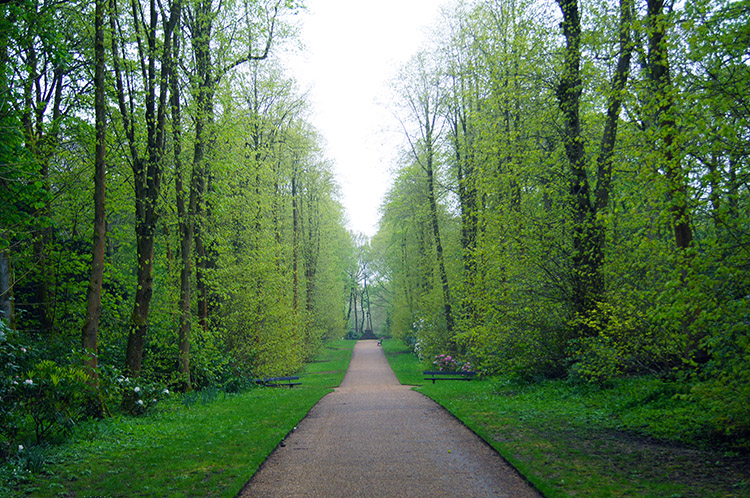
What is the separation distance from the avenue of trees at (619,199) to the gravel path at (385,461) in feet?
8.82

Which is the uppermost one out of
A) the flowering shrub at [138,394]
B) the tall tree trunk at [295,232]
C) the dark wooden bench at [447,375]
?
the tall tree trunk at [295,232]

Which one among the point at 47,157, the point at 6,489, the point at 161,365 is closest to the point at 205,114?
the point at 47,157

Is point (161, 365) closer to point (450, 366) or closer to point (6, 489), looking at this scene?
point (6, 489)

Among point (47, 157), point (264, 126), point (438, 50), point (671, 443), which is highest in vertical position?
point (438, 50)

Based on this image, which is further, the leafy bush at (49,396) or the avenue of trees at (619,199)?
the leafy bush at (49,396)

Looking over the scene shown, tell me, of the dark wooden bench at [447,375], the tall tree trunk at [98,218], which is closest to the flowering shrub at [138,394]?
Answer: the tall tree trunk at [98,218]

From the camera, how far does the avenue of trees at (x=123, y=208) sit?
804 cm

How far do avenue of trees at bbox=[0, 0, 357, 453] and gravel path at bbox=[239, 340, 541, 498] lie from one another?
3466mm

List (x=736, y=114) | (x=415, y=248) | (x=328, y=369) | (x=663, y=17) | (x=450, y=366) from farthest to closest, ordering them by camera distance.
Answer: (x=415, y=248) → (x=328, y=369) → (x=450, y=366) → (x=663, y=17) → (x=736, y=114)

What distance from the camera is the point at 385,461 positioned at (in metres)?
6.36

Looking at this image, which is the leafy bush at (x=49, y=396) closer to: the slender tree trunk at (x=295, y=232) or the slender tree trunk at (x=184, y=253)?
the slender tree trunk at (x=184, y=253)

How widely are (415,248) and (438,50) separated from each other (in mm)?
15150

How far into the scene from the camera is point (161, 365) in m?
12.3

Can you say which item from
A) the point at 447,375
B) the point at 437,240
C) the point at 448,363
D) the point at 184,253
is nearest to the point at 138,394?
the point at 184,253
